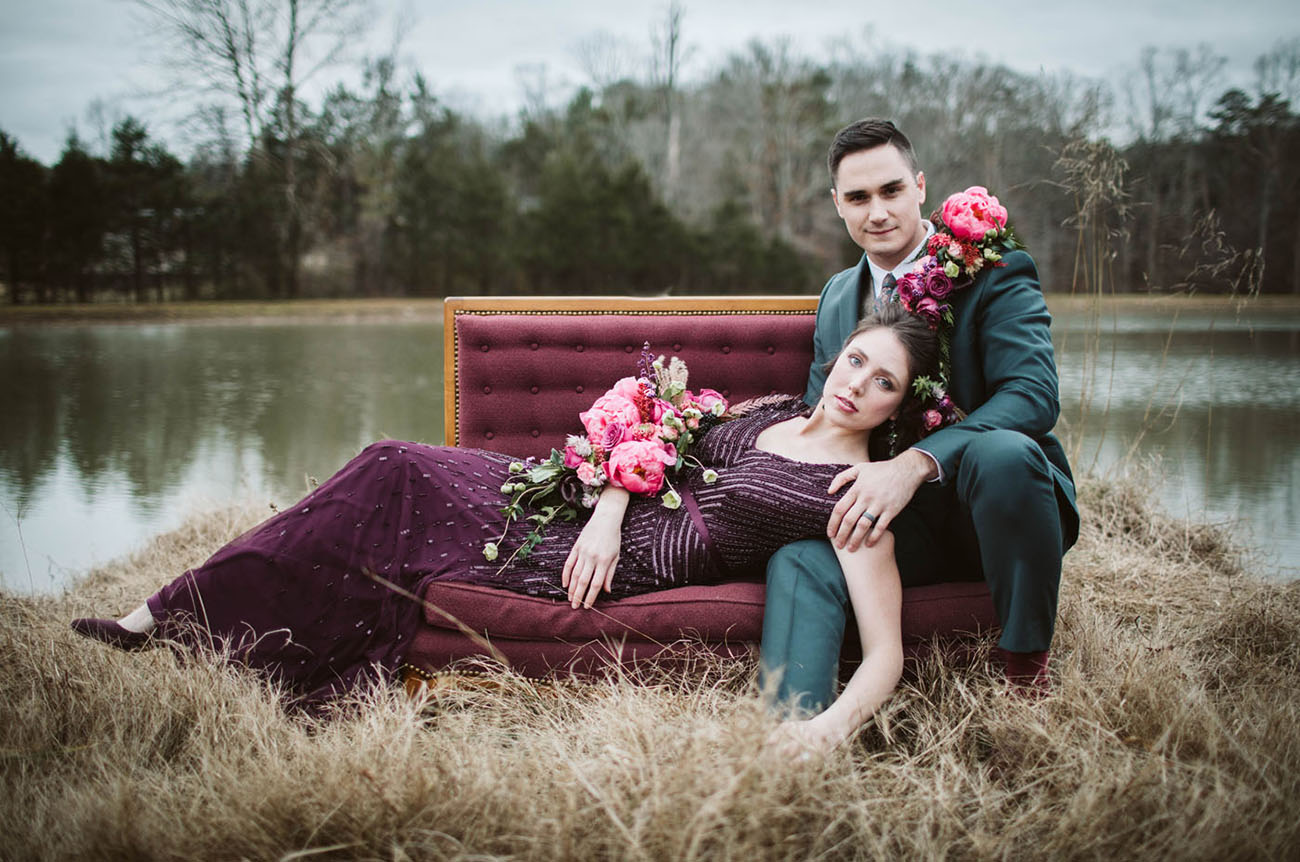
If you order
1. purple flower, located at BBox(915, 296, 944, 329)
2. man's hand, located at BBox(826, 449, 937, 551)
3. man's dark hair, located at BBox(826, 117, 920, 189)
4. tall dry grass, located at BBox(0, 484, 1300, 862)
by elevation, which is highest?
man's dark hair, located at BBox(826, 117, 920, 189)

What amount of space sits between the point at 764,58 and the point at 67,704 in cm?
2116

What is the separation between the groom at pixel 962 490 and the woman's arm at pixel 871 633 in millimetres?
37

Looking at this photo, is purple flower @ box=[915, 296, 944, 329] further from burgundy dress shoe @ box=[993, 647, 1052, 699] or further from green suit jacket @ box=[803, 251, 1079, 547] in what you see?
burgundy dress shoe @ box=[993, 647, 1052, 699]

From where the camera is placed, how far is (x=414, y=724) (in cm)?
175

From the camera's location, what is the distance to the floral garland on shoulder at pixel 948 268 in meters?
2.09

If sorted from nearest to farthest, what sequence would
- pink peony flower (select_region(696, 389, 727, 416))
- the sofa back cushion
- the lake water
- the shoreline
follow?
pink peony flower (select_region(696, 389, 727, 416)) < the sofa back cushion < the lake water < the shoreline

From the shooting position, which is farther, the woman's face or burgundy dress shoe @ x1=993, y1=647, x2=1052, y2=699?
the woman's face

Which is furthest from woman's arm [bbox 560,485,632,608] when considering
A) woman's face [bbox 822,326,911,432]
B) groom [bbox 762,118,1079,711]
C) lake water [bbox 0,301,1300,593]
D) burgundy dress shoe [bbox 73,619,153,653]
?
lake water [bbox 0,301,1300,593]

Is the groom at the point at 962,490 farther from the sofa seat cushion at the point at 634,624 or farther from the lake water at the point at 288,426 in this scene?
the lake water at the point at 288,426

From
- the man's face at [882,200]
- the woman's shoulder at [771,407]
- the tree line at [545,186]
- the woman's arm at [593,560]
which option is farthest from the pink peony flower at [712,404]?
the tree line at [545,186]

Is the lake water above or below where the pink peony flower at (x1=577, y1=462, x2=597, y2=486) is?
below

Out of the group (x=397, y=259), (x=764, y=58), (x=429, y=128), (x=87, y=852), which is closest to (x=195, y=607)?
(x=87, y=852)

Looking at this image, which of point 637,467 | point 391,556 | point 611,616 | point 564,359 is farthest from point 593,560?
point 564,359

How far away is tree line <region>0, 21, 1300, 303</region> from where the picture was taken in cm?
1319
